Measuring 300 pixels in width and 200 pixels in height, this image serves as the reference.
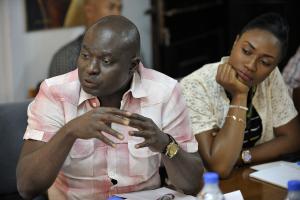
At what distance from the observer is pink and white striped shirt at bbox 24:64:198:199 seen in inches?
69.3

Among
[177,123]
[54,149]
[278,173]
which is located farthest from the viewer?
[278,173]

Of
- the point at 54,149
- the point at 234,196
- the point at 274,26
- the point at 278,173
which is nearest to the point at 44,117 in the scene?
the point at 54,149

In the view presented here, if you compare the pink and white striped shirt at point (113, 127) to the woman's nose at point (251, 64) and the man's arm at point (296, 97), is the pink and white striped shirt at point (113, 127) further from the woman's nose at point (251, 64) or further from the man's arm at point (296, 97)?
the man's arm at point (296, 97)

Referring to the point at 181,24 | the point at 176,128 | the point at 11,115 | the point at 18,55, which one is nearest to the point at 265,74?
the point at 176,128

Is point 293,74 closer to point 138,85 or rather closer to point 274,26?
point 274,26

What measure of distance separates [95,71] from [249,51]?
2.69ft

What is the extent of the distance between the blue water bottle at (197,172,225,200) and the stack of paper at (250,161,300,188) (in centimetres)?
61

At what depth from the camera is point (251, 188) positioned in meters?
1.90

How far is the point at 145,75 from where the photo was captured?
1856 mm

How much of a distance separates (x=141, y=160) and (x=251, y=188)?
0.41 m

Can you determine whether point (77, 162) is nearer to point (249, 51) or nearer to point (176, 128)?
point (176, 128)

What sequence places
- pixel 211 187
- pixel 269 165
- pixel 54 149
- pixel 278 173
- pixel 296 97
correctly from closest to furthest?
pixel 211 187, pixel 54 149, pixel 278 173, pixel 269 165, pixel 296 97

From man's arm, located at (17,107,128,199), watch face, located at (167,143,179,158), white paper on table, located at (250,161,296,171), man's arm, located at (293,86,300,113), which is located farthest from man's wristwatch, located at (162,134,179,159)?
man's arm, located at (293,86,300,113)

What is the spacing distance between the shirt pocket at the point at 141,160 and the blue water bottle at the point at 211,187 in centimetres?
46
